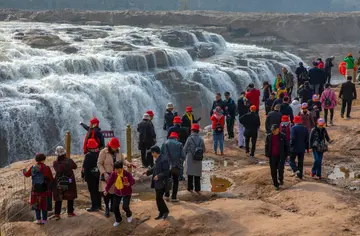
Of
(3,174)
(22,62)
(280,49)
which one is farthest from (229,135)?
(280,49)

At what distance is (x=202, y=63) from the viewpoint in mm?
32344

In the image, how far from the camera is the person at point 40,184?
862 cm

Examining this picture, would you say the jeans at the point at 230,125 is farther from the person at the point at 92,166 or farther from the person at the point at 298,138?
the person at the point at 92,166

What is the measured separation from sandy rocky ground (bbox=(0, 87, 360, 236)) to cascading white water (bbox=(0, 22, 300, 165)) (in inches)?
316

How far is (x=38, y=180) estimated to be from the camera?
8.67 meters

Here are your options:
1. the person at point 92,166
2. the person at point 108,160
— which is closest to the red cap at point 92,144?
the person at point 92,166

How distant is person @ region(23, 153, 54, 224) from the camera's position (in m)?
8.62

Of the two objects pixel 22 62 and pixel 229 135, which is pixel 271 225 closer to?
pixel 229 135

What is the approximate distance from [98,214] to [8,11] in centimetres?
4942

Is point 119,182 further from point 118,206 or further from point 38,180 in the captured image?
point 38,180

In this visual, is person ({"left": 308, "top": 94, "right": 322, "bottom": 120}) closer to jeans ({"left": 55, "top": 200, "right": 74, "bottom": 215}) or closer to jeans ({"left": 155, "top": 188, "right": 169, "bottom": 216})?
jeans ({"left": 155, "top": 188, "right": 169, "bottom": 216})

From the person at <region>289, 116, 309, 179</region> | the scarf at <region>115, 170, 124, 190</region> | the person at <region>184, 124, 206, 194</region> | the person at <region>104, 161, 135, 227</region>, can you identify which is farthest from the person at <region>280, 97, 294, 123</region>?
the scarf at <region>115, 170, 124, 190</region>

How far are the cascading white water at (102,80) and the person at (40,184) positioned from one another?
994 centimetres

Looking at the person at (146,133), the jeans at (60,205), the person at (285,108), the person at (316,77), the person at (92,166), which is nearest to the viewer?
the person at (92,166)
